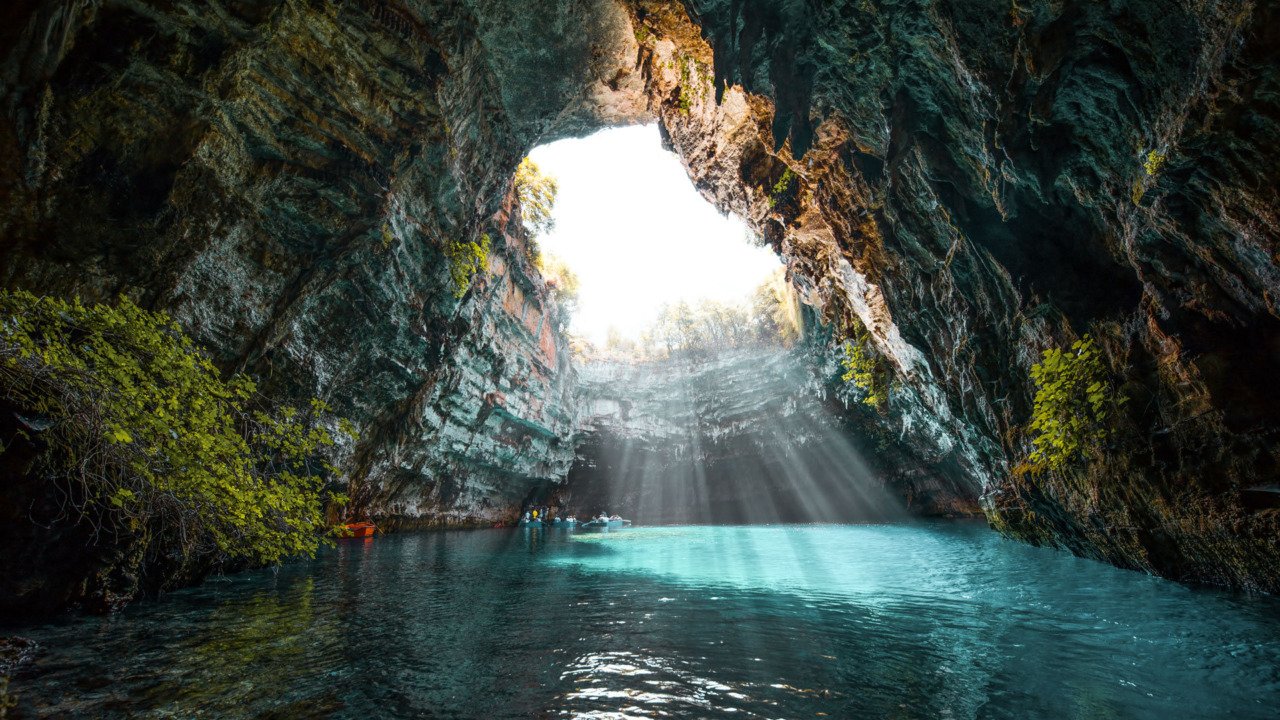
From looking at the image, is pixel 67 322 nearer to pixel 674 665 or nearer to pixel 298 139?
pixel 298 139

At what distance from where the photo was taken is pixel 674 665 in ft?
14.9

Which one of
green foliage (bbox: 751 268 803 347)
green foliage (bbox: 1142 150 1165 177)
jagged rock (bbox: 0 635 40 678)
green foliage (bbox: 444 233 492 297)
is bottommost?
jagged rock (bbox: 0 635 40 678)

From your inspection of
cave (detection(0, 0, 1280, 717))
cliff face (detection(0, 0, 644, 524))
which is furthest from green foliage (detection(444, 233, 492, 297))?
cliff face (detection(0, 0, 644, 524))

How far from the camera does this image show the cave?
14.4 feet

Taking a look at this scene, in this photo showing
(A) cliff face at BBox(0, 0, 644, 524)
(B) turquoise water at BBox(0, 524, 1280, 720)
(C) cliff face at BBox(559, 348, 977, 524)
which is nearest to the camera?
(B) turquoise water at BBox(0, 524, 1280, 720)

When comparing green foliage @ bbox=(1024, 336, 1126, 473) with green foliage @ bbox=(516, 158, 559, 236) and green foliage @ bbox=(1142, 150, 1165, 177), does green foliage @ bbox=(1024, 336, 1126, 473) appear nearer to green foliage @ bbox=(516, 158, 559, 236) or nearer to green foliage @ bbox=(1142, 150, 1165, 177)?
green foliage @ bbox=(1142, 150, 1165, 177)

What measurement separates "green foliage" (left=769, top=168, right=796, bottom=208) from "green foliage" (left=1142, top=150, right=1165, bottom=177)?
30.0ft

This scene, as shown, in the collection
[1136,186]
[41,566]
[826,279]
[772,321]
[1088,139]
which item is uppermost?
[772,321]

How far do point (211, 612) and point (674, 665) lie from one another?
6.05 m

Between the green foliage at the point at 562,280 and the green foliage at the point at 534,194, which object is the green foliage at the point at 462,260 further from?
the green foliage at the point at 562,280

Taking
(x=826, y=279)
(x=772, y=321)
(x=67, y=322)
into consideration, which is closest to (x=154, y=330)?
(x=67, y=322)

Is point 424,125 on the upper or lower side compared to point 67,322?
upper

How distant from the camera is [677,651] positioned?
16.4 ft

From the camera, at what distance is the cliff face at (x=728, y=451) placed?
33.3m
